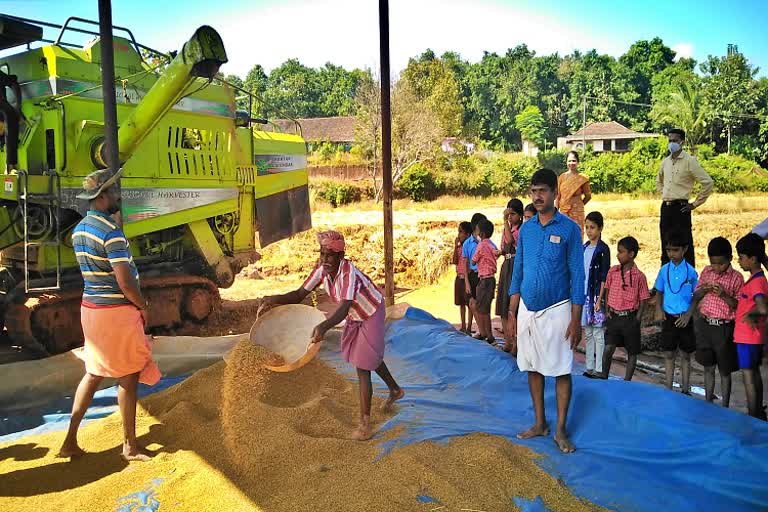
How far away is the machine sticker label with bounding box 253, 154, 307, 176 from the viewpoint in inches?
351

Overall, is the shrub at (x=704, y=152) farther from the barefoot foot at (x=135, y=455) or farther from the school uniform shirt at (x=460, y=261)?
the barefoot foot at (x=135, y=455)

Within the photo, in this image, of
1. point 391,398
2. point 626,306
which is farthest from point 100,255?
point 626,306

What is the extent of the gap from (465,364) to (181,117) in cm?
463

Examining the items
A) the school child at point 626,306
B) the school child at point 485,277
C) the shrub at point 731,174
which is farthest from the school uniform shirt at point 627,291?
the shrub at point 731,174

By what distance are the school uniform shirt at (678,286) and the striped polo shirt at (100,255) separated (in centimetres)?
402

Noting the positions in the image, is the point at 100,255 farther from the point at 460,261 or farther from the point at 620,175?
the point at 620,175

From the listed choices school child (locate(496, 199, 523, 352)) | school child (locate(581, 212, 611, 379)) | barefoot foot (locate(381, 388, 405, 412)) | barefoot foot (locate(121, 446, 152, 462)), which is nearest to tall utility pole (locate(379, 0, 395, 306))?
school child (locate(496, 199, 523, 352))

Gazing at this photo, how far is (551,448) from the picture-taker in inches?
147

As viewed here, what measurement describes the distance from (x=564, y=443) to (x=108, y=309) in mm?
2842

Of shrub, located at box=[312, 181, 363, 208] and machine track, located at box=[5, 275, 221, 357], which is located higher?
shrub, located at box=[312, 181, 363, 208]

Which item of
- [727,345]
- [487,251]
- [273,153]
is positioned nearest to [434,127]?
[273,153]

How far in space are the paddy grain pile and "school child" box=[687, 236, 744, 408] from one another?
6.11 ft

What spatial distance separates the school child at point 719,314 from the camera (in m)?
4.45

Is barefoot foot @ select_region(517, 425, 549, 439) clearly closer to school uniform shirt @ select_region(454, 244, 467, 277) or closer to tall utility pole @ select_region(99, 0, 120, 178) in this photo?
school uniform shirt @ select_region(454, 244, 467, 277)
